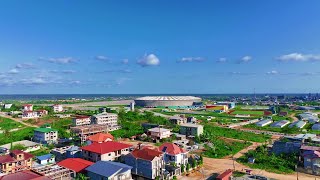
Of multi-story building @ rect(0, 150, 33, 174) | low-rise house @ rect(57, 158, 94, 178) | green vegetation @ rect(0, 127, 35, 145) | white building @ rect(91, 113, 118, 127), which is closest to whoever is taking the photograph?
low-rise house @ rect(57, 158, 94, 178)

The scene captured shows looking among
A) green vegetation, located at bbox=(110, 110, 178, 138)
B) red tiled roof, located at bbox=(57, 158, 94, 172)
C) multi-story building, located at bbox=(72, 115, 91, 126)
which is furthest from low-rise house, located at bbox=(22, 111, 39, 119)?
red tiled roof, located at bbox=(57, 158, 94, 172)

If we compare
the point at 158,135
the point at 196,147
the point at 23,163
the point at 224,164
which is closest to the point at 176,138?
the point at 158,135

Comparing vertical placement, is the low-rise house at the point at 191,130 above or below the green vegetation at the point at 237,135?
above

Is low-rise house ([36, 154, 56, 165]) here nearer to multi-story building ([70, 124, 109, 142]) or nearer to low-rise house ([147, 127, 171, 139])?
multi-story building ([70, 124, 109, 142])

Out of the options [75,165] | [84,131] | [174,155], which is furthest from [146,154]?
[84,131]

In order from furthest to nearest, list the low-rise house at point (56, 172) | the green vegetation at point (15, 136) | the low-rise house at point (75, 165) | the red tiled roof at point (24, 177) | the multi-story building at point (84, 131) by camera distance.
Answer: the multi-story building at point (84, 131) < the green vegetation at point (15, 136) < the low-rise house at point (75, 165) < the low-rise house at point (56, 172) < the red tiled roof at point (24, 177)

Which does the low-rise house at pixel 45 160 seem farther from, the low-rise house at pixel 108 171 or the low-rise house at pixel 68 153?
the low-rise house at pixel 108 171

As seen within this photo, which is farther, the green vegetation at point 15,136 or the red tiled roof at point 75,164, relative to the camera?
the green vegetation at point 15,136

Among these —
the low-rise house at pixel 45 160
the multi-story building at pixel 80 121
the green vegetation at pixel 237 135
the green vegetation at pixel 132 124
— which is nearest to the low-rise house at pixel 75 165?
the low-rise house at pixel 45 160
